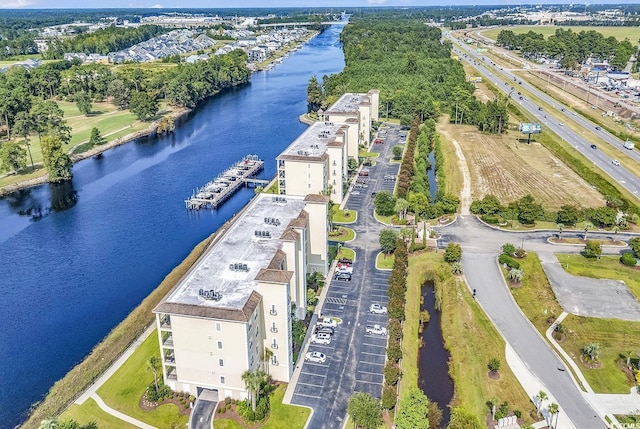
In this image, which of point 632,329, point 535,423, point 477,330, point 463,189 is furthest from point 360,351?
point 463,189

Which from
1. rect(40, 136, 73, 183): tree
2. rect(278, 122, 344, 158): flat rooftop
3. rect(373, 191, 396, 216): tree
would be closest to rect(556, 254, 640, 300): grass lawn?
rect(373, 191, 396, 216): tree

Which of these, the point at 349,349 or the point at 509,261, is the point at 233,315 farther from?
the point at 509,261

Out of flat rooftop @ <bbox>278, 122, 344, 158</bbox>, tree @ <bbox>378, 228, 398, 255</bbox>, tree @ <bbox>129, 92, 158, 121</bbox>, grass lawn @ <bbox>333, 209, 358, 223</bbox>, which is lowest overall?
grass lawn @ <bbox>333, 209, 358, 223</bbox>

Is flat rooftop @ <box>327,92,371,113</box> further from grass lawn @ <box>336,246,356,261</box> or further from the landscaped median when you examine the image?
the landscaped median

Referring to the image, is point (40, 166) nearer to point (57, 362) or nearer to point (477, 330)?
point (57, 362)

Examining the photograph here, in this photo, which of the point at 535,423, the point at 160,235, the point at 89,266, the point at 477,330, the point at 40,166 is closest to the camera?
the point at 535,423

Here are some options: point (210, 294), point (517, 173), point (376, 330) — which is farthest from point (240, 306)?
point (517, 173)
